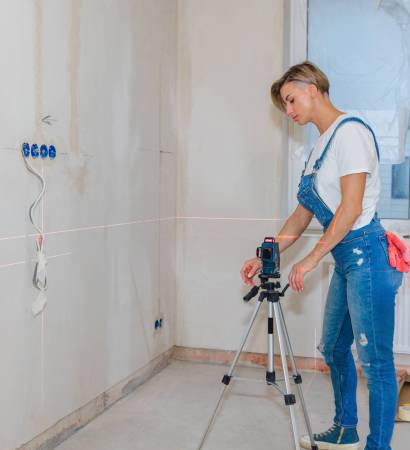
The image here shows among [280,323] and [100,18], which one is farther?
[100,18]

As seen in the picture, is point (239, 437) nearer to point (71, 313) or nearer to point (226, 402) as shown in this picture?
point (226, 402)

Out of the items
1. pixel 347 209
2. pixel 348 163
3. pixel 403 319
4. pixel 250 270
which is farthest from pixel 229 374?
pixel 403 319

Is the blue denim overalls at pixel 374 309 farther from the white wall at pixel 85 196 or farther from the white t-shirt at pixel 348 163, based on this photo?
the white wall at pixel 85 196

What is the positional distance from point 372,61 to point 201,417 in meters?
2.08

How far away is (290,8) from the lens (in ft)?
12.5

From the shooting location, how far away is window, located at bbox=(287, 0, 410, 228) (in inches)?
145

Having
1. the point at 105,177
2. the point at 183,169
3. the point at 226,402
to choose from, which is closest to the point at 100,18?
the point at 105,177

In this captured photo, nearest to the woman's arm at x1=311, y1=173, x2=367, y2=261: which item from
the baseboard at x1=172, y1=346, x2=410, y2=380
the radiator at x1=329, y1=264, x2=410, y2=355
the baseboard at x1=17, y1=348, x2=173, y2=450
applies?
the baseboard at x1=17, y1=348, x2=173, y2=450

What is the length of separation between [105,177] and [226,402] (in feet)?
4.02

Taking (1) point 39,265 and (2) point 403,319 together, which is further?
(2) point 403,319

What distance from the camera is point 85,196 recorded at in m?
2.91

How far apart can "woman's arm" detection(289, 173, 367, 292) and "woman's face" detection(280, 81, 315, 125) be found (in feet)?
1.14

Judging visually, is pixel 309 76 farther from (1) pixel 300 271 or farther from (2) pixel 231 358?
(2) pixel 231 358

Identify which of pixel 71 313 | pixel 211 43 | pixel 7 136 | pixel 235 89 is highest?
pixel 211 43
